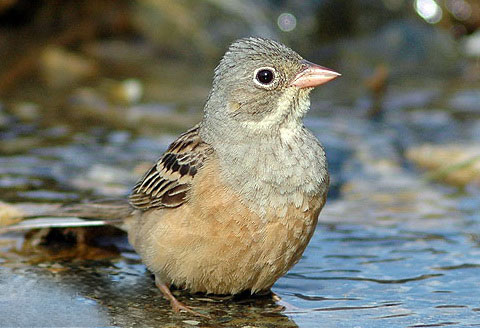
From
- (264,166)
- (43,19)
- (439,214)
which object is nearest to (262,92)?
(264,166)

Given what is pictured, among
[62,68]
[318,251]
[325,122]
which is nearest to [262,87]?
[318,251]

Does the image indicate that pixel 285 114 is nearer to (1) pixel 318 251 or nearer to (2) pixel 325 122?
(1) pixel 318 251

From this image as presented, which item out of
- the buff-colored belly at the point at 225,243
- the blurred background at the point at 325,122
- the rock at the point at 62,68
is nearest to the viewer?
the buff-colored belly at the point at 225,243

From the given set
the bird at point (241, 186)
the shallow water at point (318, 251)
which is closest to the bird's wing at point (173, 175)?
the bird at point (241, 186)

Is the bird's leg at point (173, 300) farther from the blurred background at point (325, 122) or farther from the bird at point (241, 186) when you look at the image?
the blurred background at point (325, 122)

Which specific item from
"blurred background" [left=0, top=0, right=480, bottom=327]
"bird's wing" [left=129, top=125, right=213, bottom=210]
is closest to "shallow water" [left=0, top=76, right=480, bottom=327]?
"blurred background" [left=0, top=0, right=480, bottom=327]

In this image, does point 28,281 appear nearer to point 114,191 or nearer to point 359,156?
point 114,191
